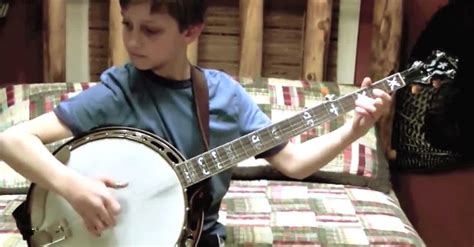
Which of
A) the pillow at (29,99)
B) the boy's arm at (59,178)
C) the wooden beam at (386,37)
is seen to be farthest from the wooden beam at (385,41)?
the boy's arm at (59,178)

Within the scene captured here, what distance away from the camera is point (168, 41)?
149 cm

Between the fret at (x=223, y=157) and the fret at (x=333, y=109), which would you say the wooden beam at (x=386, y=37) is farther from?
the fret at (x=223, y=157)

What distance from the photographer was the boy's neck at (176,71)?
5.04 feet

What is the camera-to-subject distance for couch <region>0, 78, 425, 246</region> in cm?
188

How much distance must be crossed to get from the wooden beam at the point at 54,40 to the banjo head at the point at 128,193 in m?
1.07

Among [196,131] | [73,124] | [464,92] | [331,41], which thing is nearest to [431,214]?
[464,92]

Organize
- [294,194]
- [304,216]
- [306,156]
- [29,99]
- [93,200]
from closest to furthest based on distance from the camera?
[93,200] < [306,156] < [304,216] < [294,194] < [29,99]

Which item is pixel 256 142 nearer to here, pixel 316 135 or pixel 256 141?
pixel 256 141

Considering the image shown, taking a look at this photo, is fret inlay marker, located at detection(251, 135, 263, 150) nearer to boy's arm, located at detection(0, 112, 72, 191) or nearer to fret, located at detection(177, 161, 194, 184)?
fret, located at detection(177, 161, 194, 184)

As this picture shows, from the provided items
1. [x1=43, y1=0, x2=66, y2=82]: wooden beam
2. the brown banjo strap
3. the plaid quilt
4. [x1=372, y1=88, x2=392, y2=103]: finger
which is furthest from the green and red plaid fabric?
[x1=43, y1=0, x2=66, y2=82]: wooden beam

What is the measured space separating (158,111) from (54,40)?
3.44ft

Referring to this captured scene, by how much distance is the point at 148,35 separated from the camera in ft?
4.83

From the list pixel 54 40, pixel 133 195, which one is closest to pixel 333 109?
pixel 133 195

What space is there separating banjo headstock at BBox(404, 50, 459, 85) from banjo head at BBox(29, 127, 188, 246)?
50 cm
